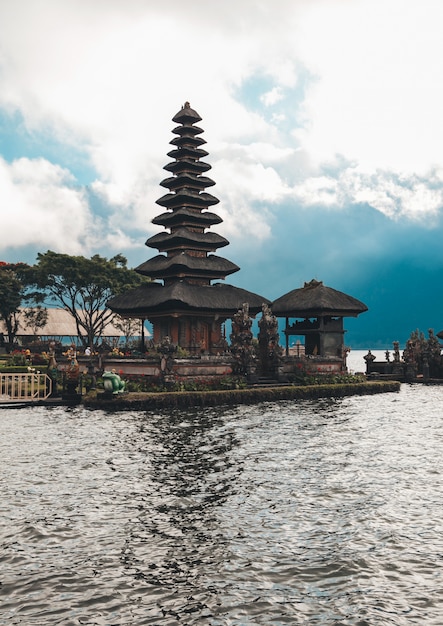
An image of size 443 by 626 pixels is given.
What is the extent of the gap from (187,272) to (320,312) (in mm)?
12511

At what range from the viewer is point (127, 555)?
40.8ft

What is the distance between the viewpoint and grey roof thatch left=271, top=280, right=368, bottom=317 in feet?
177

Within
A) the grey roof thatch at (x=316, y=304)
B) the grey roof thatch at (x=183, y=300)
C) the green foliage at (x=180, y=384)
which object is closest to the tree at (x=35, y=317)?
the grey roof thatch at (x=183, y=300)

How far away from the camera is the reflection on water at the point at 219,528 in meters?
10.3

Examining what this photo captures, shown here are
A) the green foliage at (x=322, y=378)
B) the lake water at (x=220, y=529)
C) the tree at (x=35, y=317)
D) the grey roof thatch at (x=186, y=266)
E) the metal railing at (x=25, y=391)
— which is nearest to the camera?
the lake water at (x=220, y=529)

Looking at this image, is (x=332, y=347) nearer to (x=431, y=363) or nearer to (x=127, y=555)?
(x=431, y=363)

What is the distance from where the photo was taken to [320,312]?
178 ft

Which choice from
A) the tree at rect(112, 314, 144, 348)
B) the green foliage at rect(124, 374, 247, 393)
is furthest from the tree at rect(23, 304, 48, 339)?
the green foliage at rect(124, 374, 247, 393)

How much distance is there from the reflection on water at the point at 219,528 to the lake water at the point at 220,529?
0.04m

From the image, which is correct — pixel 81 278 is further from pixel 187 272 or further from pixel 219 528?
pixel 219 528

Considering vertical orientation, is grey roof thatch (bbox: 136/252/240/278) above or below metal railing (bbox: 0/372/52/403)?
above

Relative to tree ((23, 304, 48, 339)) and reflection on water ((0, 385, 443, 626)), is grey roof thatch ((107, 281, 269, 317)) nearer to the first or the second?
reflection on water ((0, 385, 443, 626))

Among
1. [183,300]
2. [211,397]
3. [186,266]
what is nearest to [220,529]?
[211,397]

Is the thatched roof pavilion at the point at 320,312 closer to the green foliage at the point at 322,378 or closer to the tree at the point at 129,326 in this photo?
the green foliage at the point at 322,378
